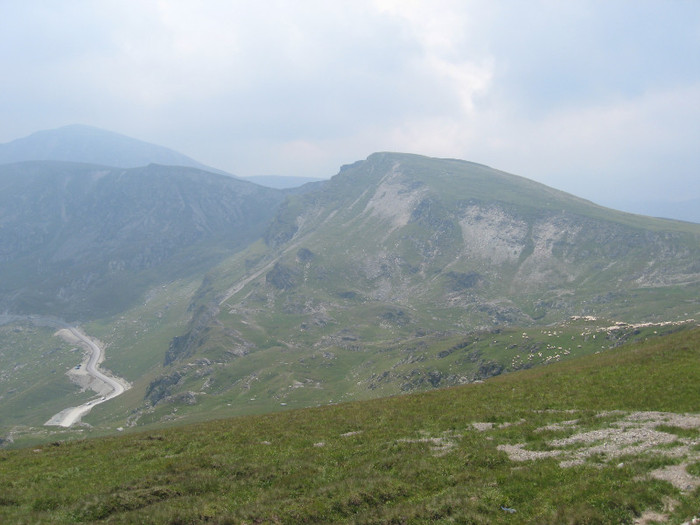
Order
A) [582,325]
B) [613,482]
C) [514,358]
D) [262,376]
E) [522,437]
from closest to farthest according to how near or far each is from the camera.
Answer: [613,482], [522,437], [514,358], [582,325], [262,376]

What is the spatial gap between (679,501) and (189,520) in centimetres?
2034

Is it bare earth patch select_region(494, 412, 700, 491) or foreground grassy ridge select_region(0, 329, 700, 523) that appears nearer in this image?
foreground grassy ridge select_region(0, 329, 700, 523)

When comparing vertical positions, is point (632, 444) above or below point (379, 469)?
above

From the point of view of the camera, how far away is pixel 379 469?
82.2 feet

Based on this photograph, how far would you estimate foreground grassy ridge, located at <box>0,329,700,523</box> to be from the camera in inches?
742

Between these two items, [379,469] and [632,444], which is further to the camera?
[379,469]

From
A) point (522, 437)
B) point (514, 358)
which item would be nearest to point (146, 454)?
point (522, 437)

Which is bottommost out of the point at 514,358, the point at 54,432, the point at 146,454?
the point at 54,432

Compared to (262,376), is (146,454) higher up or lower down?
higher up

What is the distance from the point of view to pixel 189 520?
1966 cm

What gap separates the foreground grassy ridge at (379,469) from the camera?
18.9m

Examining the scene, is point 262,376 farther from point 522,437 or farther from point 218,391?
point 522,437

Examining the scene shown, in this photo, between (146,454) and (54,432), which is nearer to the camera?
(146,454)

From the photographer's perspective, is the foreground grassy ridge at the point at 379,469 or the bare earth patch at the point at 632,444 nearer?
the foreground grassy ridge at the point at 379,469
